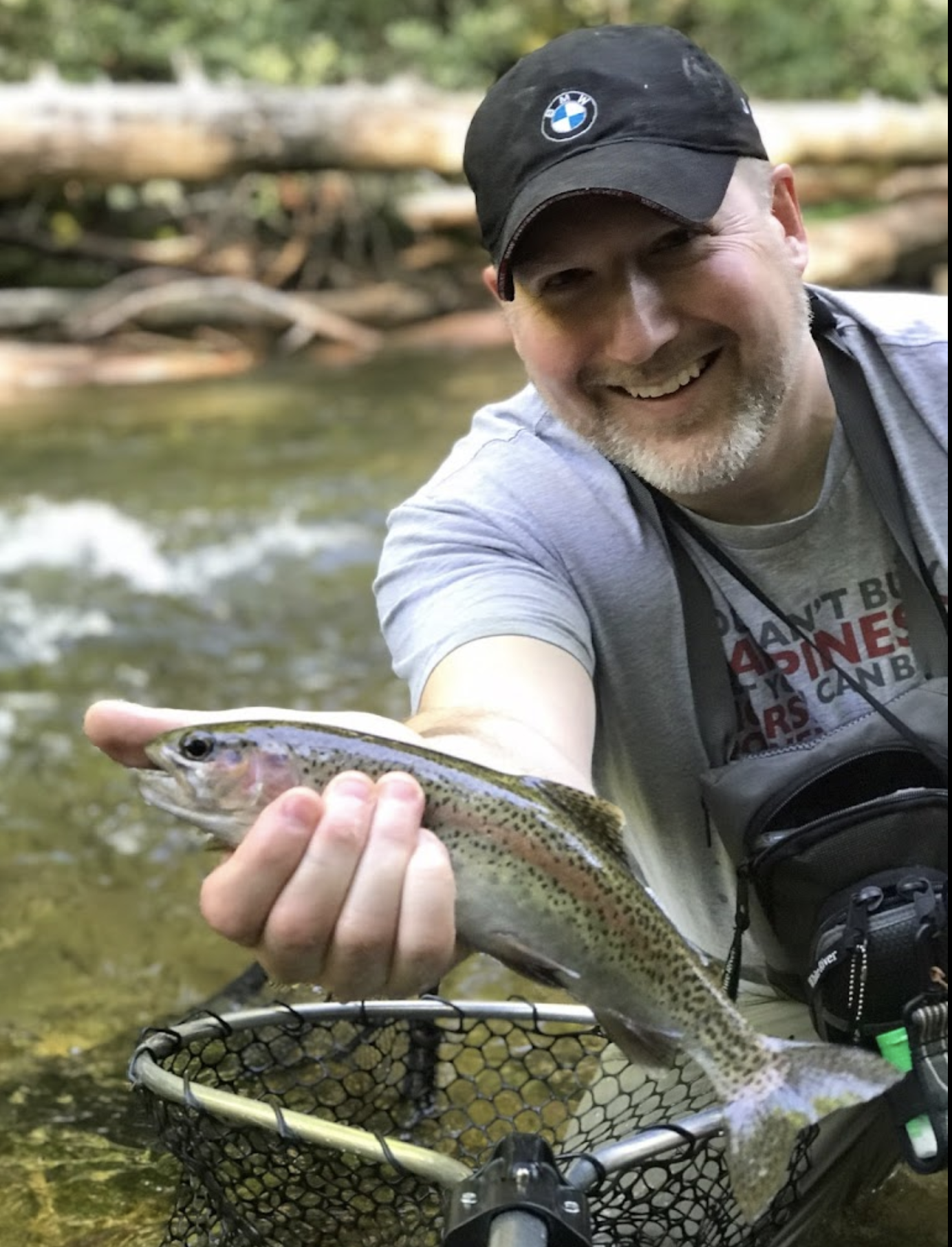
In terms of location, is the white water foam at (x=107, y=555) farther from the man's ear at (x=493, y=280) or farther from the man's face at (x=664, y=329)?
the man's face at (x=664, y=329)

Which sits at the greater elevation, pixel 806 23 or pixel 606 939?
pixel 806 23

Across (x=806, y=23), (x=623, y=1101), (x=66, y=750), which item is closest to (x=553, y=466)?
(x=623, y=1101)

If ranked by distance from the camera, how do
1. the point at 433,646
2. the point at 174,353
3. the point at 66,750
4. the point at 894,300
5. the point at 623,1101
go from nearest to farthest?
the point at 433,646
the point at 623,1101
the point at 894,300
the point at 66,750
the point at 174,353

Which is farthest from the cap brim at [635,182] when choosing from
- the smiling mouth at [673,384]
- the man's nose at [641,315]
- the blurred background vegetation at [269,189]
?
the blurred background vegetation at [269,189]

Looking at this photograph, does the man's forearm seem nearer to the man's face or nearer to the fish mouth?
the fish mouth

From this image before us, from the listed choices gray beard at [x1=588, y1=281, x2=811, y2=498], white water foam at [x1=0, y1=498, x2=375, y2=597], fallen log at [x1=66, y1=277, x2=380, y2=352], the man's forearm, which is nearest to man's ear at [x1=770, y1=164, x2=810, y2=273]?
gray beard at [x1=588, y1=281, x2=811, y2=498]

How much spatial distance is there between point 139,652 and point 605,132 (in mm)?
3858

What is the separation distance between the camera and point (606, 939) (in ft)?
5.23

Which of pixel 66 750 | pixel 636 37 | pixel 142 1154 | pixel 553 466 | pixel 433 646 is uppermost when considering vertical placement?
pixel 636 37

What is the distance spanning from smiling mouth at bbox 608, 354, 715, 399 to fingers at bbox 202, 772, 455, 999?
2.99ft

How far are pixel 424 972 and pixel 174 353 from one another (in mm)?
11361

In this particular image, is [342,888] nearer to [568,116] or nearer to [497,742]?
[497,742]

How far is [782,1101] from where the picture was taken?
1612mm

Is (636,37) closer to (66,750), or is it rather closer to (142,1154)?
(142,1154)
